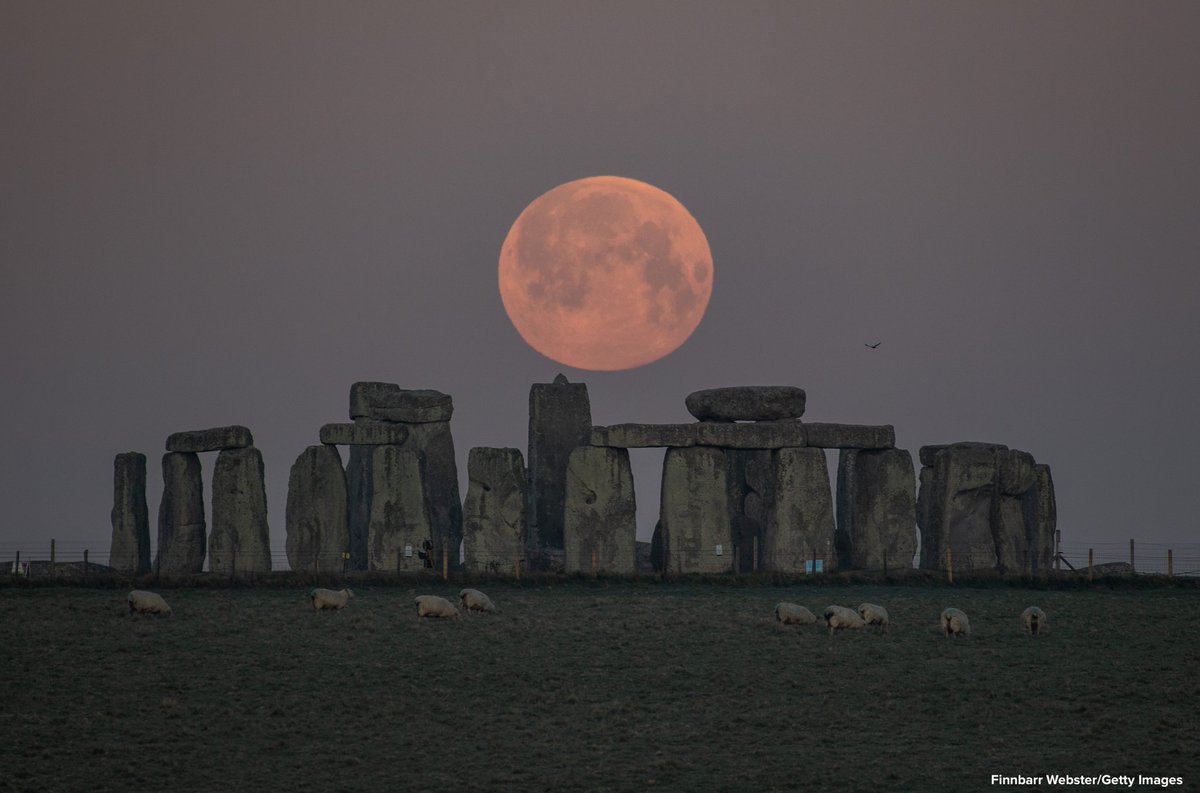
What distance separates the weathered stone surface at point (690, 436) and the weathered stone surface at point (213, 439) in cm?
827

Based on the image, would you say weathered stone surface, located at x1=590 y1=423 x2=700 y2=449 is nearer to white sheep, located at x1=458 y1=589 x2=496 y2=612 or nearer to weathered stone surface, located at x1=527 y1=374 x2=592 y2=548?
weathered stone surface, located at x1=527 y1=374 x2=592 y2=548

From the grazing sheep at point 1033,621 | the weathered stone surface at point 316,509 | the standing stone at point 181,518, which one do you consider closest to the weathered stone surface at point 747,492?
the weathered stone surface at point 316,509

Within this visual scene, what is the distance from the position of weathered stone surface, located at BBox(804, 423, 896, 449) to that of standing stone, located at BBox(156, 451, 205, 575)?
1495cm

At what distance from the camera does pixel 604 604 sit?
41.3m

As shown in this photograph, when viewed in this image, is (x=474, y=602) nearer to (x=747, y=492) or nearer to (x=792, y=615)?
(x=792, y=615)

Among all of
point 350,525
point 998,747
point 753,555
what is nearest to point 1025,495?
point 753,555

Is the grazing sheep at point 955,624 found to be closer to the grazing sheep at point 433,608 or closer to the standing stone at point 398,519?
the grazing sheep at point 433,608

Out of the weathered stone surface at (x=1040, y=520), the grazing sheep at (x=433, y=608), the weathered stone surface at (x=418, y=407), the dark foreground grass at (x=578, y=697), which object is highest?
the weathered stone surface at (x=418, y=407)

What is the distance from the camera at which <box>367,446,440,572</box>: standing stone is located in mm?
49531

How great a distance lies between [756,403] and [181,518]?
1420 cm

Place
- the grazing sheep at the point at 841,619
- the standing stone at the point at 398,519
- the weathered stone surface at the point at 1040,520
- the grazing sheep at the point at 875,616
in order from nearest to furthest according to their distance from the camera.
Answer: the grazing sheep at the point at 841,619, the grazing sheep at the point at 875,616, the standing stone at the point at 398,519, the weathered stone surface at the point at 1040,520

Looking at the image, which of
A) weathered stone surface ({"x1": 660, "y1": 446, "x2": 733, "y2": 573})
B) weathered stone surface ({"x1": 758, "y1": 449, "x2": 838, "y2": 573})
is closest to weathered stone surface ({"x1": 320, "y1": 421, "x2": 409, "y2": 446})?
weathered stone surface ({"x1": 660, "y1": 446, "x2": 733, "y2": 573})

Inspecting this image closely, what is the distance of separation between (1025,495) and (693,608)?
A: 48.4 ft

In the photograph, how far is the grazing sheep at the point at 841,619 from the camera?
124ft
